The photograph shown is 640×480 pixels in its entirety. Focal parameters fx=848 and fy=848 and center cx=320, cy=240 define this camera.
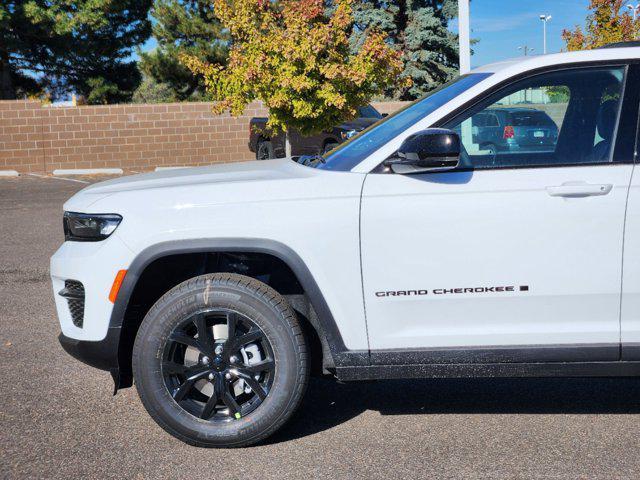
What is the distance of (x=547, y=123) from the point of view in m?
4.25

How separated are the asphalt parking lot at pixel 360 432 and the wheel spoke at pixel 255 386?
29 cm

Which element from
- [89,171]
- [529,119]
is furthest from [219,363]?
[89,171]

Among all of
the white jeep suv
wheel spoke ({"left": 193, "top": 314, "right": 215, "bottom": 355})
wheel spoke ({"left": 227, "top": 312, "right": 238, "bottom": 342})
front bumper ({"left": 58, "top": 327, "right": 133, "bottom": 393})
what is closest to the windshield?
the white jeep suv

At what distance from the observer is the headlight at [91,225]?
415 centimetres

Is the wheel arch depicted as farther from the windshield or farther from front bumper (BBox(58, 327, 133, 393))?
the windshield

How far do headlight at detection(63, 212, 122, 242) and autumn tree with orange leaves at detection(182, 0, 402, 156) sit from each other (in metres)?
12.8

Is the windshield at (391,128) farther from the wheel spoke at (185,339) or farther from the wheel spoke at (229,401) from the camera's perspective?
the wheel spoke at (229,401)

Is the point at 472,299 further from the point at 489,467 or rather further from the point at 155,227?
the point at 155,227

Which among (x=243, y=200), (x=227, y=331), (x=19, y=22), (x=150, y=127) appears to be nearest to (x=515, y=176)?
(x=243, y=200)

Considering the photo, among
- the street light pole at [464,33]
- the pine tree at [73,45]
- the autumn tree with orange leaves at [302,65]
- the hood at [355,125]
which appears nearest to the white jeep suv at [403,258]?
the street light pole at [464,33]

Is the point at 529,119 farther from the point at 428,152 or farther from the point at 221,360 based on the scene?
the point at 221,360

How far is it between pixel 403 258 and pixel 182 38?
1255 inches

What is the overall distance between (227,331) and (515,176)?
1.56 metres

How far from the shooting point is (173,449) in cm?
423
